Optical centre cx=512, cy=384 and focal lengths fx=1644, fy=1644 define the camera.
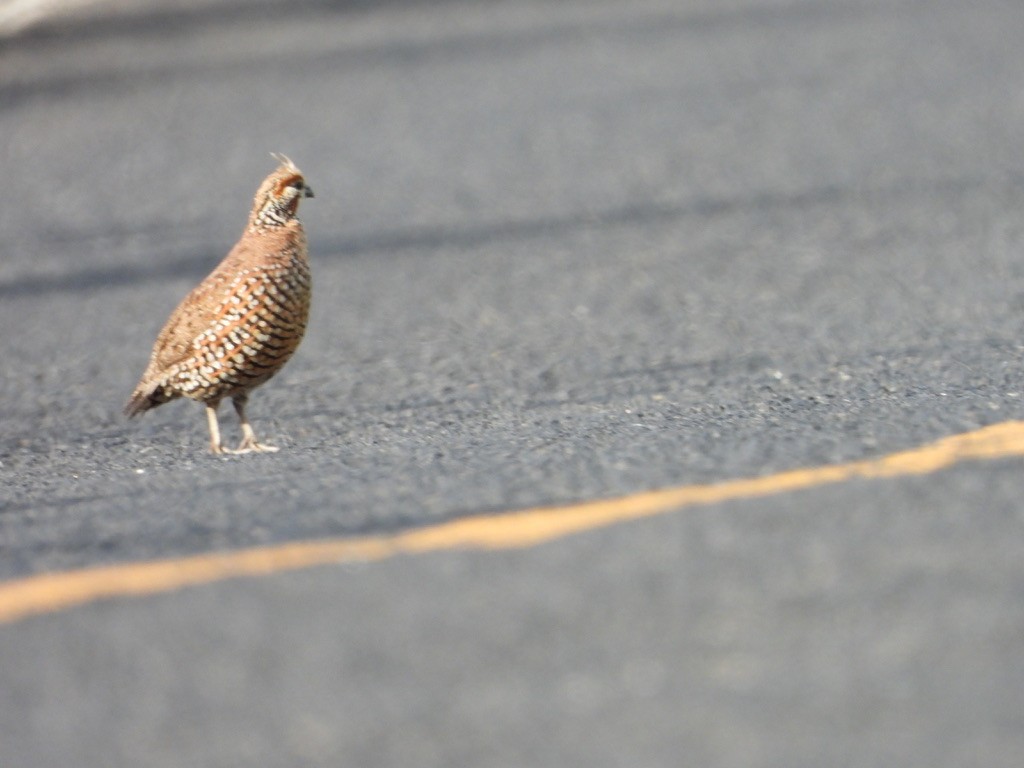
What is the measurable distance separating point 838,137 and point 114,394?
22.2 feet

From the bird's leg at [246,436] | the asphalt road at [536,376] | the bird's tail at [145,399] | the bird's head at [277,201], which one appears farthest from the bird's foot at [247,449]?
the bird's head at [277,201]

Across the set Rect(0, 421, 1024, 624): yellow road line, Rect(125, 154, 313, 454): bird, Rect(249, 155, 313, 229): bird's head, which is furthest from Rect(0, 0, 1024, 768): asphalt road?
Rect(249, 155, 313, 229): bird's head

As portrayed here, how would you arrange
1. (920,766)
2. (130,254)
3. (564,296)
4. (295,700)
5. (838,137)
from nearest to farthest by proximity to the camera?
1. (920,766)
2. (295,700)
3. (564,296)
4. (130,254)
5. (838,137)

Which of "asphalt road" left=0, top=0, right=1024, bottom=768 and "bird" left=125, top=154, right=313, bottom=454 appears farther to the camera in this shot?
"bird" left=125, top=154, right=313, bottom=454

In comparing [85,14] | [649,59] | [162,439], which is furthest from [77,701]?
[85,14]

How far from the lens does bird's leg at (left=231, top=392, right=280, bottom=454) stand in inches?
278

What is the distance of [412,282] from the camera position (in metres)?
10.1

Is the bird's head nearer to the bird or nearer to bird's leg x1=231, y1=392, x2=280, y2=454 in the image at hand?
the bird

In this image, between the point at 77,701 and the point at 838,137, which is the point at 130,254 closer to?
the point at 838,137

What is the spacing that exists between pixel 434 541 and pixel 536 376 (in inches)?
136

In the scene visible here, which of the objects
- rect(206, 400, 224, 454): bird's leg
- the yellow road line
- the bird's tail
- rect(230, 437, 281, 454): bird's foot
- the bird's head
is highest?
the bird's head

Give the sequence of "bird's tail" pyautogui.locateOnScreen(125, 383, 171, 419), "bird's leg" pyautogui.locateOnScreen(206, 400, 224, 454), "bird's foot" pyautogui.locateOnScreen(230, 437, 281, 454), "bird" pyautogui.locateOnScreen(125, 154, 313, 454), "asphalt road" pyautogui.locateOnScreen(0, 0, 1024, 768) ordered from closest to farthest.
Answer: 1. "asphalt road" pyautogui.locateOnScreen(0, 0, 1024, 768)
2. "bird" pyautogui.locateOnScreen(125, 154, 313, 454)
3. "bird's foot" pyautogui.locateOnScreen(230, 437, 281, 454)
4. "bird's leg" pyautogui.locateOnScreen(206, 400, 224, 454)
5. "bird's tail" pyautogui.locateOnScreen(125, 383, 171, 419)

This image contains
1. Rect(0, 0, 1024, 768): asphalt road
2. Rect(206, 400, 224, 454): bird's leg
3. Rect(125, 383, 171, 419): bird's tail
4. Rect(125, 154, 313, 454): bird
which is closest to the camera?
Rect(0, 0, 1024, 768): asphalt road

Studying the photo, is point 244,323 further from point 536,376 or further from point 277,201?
point 536,376
